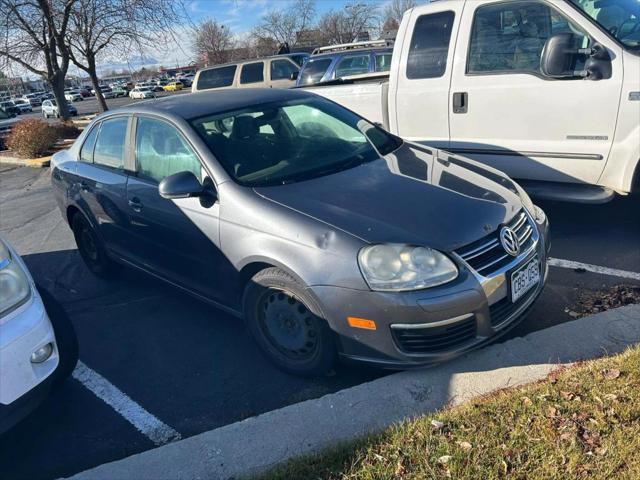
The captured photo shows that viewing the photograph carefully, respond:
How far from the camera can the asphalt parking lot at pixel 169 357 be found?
2990 mm

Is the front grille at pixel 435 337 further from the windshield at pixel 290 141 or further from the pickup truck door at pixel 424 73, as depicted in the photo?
the pickup truck door at pixel 424 73

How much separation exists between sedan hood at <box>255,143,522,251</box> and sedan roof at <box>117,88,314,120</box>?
99 centimetres

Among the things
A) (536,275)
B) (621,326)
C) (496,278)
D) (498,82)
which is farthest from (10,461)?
(498,82)

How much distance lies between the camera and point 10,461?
2908 mm

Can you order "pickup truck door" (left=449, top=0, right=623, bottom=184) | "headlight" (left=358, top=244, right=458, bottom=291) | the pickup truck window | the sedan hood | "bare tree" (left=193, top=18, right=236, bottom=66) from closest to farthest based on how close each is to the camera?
"headlight" (left=358, top=244, right=458, bottom=291) → the sedan hood → "pickup truck door" (left=449, top=0, right=623, bottom=184) → the pickup truck window → "bare tree" (left=193, top=18, right=236, bottom=66)

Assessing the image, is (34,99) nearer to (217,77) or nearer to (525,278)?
(217,77)

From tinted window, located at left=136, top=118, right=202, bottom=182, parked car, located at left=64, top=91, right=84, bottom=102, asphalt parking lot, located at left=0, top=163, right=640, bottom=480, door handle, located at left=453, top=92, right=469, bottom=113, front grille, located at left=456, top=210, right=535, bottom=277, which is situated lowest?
asphalt parking lot, located at left=0, top=163, right=640, bottom=480

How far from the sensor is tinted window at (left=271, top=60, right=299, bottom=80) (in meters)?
15.2

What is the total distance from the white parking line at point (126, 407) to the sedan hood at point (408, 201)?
4.77ft

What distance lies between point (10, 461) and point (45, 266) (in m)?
3.20

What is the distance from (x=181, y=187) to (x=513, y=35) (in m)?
3.35

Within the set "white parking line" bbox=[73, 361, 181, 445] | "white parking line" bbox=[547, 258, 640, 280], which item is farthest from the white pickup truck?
"white parking line" bbox=[73, 361, 181, 445]

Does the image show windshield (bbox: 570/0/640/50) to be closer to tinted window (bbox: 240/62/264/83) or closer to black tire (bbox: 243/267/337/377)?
black tire (bbox: 243/267/337/377)

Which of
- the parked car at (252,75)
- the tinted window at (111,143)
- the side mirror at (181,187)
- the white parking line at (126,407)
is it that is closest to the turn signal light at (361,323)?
the white parking line at (126,407)
